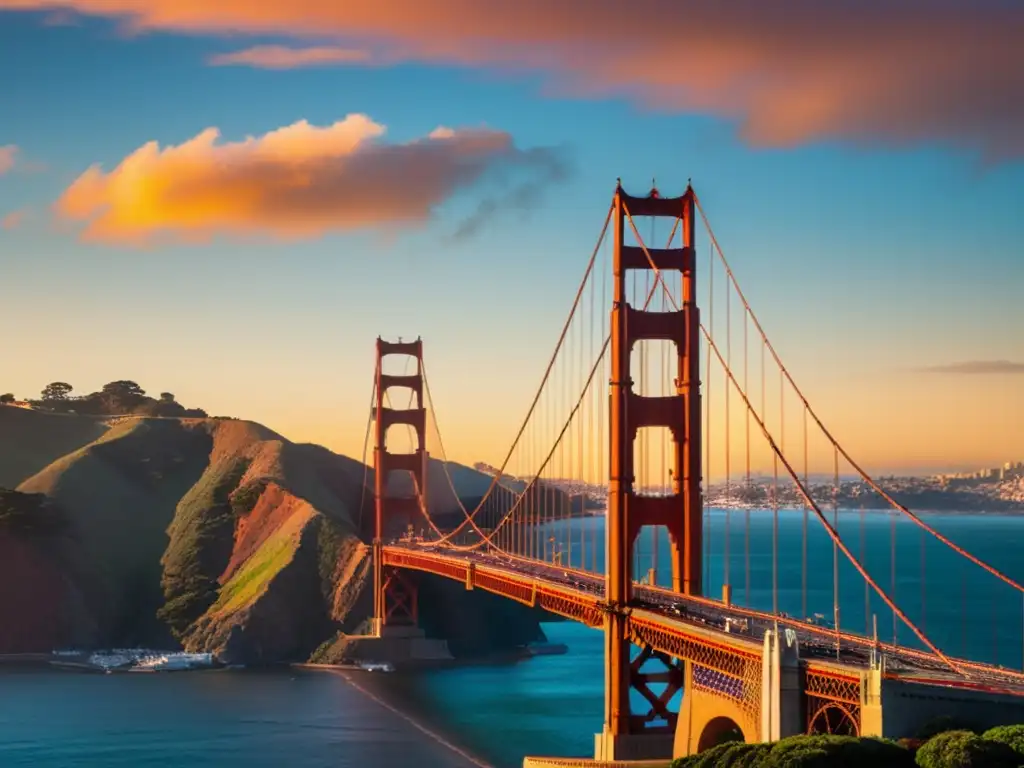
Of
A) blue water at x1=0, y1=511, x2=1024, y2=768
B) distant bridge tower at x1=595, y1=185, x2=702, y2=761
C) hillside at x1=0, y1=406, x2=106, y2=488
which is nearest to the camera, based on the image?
distant bridge tower at x1=595, y1=185, x2=702, y2=761

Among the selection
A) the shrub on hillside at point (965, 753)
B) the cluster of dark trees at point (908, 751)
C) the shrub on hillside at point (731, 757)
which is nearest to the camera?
the shrub on hillside at point (965, 753)

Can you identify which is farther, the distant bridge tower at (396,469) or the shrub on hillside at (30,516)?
the shrub on hillside at (30,516)

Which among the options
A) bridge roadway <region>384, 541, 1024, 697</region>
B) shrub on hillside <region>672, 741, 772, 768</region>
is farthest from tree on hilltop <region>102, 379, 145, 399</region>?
shrub on hillside <region>672, 741, 772, 768</region>

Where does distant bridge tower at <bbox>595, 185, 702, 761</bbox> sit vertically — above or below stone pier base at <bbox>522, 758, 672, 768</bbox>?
above

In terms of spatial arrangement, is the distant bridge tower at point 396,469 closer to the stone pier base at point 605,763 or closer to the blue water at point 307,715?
the blue water at point 307,715

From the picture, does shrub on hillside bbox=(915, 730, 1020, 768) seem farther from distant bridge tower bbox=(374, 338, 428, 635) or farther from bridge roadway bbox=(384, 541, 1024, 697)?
distant bridge tower bbox=(374, 338, 428, 635)

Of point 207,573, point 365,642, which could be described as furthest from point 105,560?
point 365,642

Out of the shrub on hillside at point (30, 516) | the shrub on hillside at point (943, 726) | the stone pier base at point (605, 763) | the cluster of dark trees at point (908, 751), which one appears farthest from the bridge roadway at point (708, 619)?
the shrub on hillside at point (30, 516)
